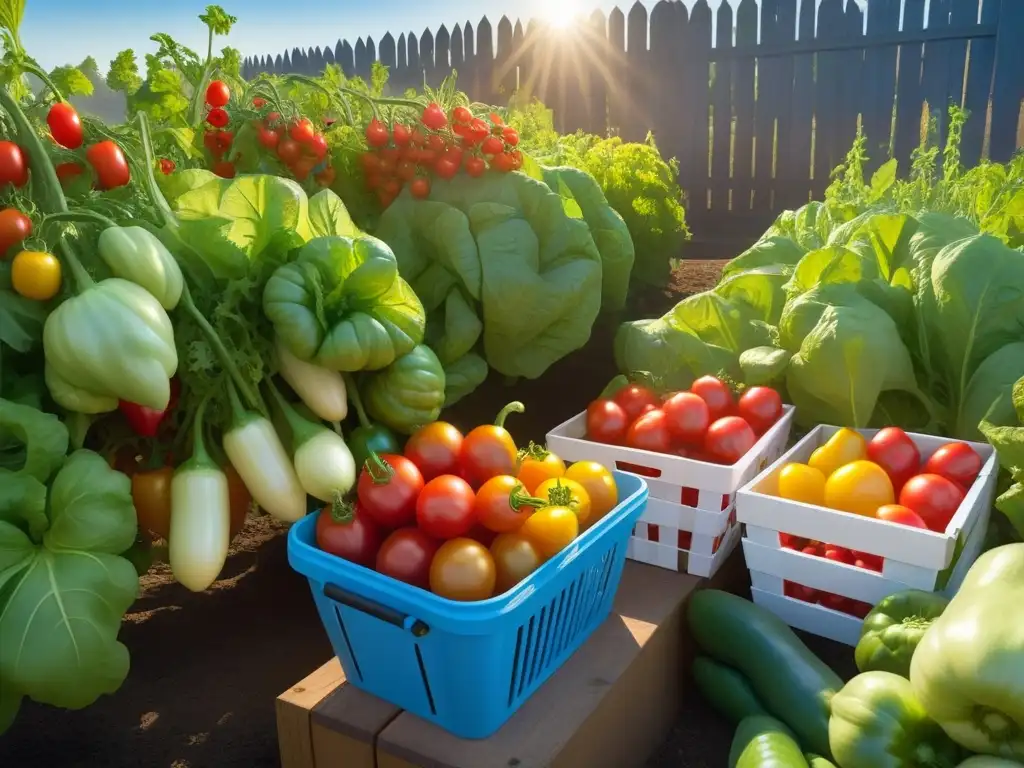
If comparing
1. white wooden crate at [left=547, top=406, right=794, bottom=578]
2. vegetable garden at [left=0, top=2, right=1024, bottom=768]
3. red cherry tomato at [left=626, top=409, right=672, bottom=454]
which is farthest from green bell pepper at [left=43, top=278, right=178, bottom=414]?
red cherry tomato at [left=626, top=409, right=672, bottom=454]

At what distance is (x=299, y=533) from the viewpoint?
1396mm

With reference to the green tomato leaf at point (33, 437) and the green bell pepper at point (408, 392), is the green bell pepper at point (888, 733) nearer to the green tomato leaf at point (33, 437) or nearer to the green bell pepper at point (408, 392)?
the green bell pepper at point (408, 392)

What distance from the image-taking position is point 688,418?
6.11 ft

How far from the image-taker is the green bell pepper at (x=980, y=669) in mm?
1062

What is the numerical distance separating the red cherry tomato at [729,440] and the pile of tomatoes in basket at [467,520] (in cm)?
42

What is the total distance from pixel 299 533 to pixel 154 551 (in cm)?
52

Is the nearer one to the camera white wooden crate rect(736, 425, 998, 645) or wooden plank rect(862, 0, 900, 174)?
white wooden crate rect(736, 425, 998, 645)

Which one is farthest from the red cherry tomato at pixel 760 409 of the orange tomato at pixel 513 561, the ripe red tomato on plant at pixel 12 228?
the ripe red tomato on plant at pixel 12 228

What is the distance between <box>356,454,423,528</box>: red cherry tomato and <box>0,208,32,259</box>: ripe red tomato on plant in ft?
2.19

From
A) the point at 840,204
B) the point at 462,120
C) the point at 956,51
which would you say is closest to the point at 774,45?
the point at 956,51

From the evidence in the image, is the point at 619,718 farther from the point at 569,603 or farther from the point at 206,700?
the point at 206,700

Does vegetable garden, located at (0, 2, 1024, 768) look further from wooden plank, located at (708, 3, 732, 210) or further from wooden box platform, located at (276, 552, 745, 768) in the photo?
wooden plank, located at (708, 3, 732, 210)

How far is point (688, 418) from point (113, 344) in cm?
113

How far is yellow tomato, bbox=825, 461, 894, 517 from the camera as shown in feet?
5.35
